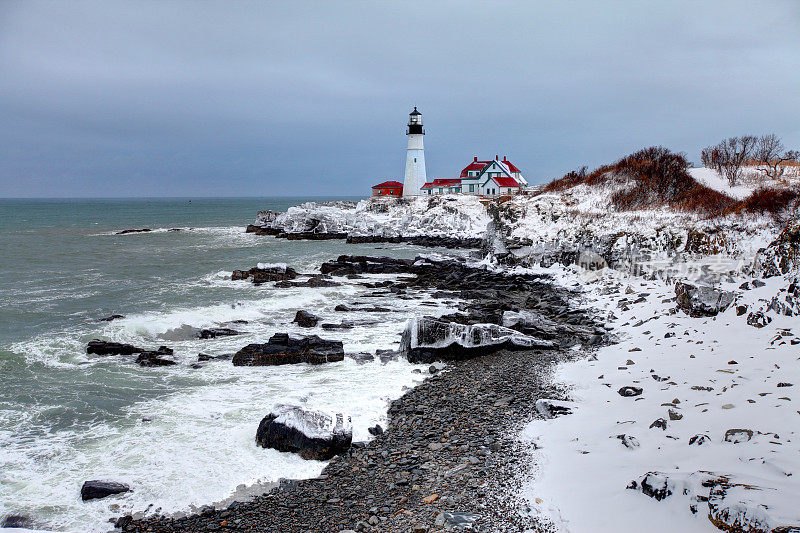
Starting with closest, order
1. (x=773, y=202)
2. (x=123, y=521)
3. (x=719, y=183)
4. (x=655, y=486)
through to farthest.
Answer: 1. (x=655, y=486)
2. (x=123, y=521)
3. (x=773, y=202)
4. (x=719, y=183)

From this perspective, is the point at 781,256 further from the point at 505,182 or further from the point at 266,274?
the point at 505,182

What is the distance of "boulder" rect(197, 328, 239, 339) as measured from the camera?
18.3 metres

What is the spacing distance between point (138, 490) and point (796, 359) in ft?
38.6

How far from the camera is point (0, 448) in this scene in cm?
991

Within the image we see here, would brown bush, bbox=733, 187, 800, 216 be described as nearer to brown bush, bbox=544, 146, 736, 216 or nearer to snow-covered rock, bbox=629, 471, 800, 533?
brown bush, bbox=544, 146, 736, 216

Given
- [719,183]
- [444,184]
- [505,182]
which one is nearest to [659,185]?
[719,183]

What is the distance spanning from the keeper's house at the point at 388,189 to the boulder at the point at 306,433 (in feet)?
250

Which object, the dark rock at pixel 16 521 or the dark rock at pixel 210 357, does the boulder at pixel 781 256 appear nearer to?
the dark rock at pixel 210 357

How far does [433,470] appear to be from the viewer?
8.52 m

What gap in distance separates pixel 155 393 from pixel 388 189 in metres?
75.1

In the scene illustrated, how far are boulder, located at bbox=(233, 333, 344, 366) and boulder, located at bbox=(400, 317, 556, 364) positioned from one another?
2278 mm

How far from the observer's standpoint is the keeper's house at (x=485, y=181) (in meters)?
71.6

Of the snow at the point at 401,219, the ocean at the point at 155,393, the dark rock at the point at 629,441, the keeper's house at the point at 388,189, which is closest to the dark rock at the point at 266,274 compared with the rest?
the ocean at the point at 155,393

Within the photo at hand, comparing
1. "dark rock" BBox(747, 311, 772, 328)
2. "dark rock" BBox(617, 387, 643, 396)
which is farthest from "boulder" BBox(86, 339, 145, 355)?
"dark rock" BBox(747, 311, 772, 328)
